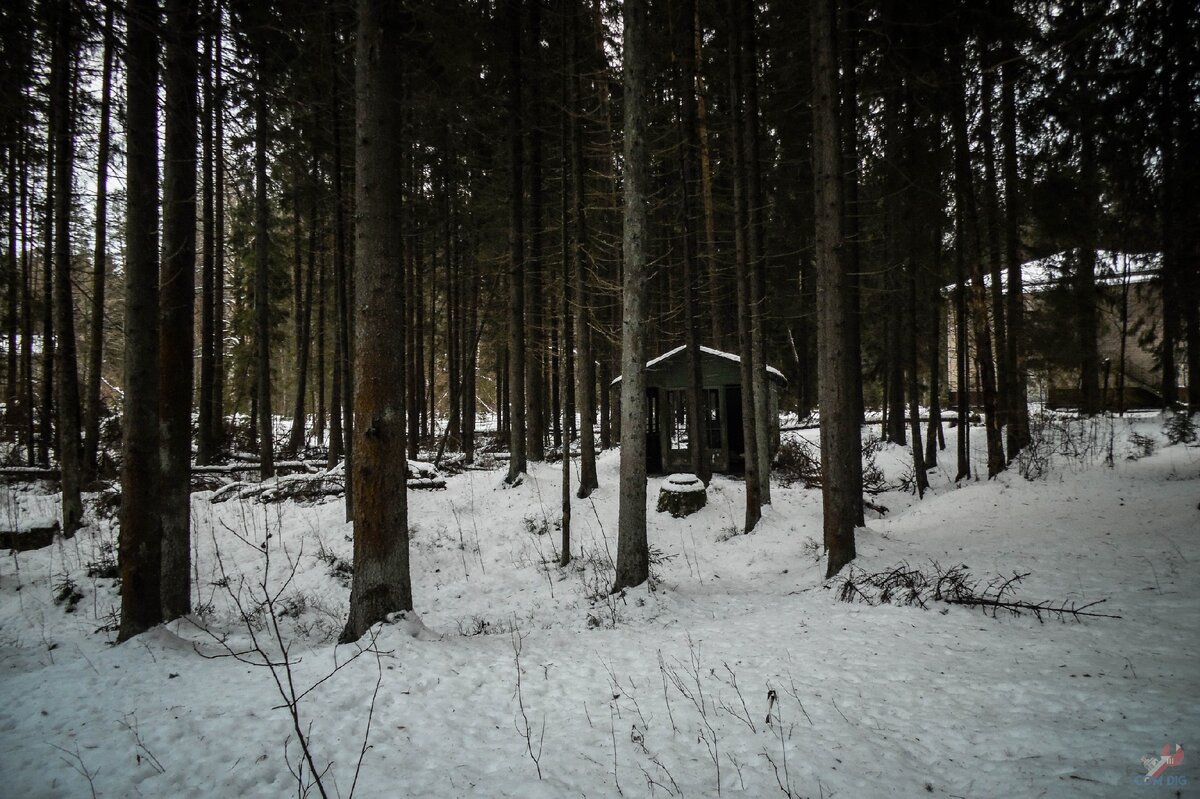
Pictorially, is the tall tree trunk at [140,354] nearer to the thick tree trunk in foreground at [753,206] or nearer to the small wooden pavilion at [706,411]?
the thick tree trunk in foreground at [753,206]

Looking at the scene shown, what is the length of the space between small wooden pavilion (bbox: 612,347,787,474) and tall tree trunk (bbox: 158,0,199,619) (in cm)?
1105

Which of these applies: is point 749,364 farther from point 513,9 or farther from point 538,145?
point 513,9

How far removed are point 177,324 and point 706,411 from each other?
12686 millimetres

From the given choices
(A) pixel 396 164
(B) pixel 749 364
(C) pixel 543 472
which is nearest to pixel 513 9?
(A) pixel 396 164

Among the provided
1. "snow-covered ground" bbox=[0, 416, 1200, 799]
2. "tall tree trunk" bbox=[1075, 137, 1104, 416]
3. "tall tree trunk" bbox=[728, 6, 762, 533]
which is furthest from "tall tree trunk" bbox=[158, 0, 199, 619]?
"tall tree trunk" bbox=[1075, 137, 1104, 416]

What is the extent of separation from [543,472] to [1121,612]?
11801 mm

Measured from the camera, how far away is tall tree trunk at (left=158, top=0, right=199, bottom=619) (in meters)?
5.19

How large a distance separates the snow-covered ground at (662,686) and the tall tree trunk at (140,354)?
0.58m

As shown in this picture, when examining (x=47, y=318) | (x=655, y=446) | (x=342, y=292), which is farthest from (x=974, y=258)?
(x=47, y=318)

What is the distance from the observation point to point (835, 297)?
22.1 feet

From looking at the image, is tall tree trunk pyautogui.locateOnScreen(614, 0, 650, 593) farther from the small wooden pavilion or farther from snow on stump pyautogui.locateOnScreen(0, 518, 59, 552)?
→ snow on stump pyautogui.locateOnScreen(0, 518, 59, 552)

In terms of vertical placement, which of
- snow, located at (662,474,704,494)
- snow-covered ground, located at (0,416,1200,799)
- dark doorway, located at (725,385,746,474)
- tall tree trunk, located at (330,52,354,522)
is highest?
tall tree trunk, located at (330,52,354,522)

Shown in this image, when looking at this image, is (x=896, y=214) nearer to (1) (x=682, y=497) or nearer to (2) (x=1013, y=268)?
(2) (x=1013, y=268)

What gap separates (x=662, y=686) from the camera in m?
4.00
